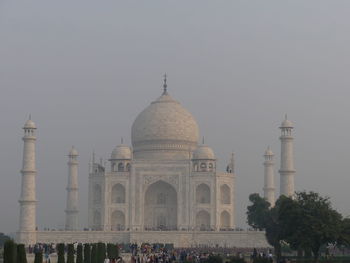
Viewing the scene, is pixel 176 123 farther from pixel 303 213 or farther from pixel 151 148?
pixel 303 213

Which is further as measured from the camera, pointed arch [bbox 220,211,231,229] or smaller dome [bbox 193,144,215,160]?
pointed arch [bbox 220,211,231,229]

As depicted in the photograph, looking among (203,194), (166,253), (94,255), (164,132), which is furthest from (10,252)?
(164,132)

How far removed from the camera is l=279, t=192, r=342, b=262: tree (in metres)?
40.4

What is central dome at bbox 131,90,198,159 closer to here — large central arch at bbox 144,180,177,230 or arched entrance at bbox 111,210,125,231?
large central arch at bbox 144,180,177,230

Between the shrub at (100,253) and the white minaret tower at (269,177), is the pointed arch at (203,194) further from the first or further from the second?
the shrub at (100,253)

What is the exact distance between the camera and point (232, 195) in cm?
6675

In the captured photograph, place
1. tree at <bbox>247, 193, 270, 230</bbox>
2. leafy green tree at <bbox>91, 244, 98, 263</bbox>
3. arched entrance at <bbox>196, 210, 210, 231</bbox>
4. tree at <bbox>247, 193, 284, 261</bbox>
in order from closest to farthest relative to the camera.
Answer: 1. leafy green tree at <bbox>91, 244, 98, 263</bbox>
2. tree at <bbox>247, 193, 284, 261</bbox>
3. tree at <bbox>247, 193, 270, 230</bbox>
4. arched entrance at <bbox>196, 210, 210, 231</bbox>

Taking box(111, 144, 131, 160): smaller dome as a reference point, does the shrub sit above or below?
below

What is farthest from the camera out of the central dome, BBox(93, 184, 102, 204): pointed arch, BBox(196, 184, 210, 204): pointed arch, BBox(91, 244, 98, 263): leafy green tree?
the central dome

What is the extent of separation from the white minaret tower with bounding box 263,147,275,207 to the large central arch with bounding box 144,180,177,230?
23.6ft

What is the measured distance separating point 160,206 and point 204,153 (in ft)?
16.5

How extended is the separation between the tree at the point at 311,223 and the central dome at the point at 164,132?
88.2 feet

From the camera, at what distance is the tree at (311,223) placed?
132ft

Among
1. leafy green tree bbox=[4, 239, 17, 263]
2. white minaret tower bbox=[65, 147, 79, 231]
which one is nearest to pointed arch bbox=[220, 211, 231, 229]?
white minaret tower bbox=[65, 147, 79, 231]
